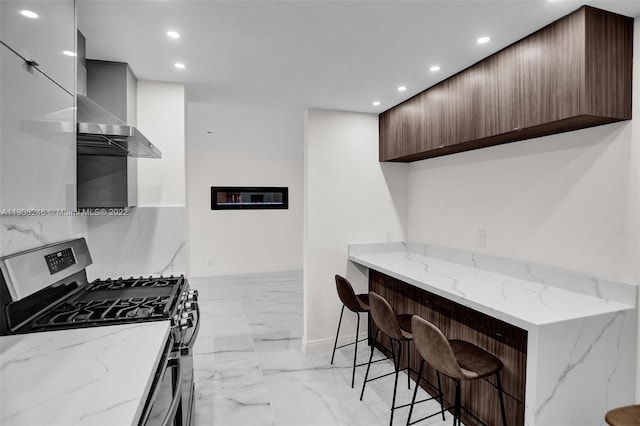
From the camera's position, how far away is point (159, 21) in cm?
174

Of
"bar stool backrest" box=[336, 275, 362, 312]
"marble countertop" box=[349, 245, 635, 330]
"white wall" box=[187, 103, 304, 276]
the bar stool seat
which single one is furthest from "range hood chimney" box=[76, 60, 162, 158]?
"white wall" box=[187, 103, 304, 276]

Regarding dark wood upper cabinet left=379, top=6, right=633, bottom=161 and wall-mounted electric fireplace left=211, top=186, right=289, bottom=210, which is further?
wall-mounted electric fireplace left=211, top=186, right=289, bottom=210

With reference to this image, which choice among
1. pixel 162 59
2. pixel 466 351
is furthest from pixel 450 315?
pixel 162 59

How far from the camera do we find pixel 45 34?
1298 mm

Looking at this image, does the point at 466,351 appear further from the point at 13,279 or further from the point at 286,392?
the point at 13,279

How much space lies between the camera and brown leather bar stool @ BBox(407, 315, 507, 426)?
1.69 m

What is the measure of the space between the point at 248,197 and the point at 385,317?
4.72 m

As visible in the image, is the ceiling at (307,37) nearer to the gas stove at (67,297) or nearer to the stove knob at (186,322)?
the gas stove at (67,297)

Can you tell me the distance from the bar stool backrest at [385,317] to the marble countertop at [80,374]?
1387 mm

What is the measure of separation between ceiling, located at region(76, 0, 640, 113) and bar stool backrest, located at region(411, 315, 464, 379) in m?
1.58

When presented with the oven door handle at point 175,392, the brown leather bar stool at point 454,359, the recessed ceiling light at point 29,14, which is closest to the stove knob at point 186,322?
the oven door handle at point 175,392

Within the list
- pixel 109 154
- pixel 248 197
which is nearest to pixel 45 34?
pixel 109 154

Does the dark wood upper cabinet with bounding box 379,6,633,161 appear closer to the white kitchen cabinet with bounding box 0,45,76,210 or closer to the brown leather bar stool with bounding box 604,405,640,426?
the brown leather bar stool with bounding box 604,405,640,426

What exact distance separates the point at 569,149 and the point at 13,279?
286 cm
